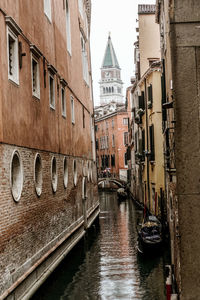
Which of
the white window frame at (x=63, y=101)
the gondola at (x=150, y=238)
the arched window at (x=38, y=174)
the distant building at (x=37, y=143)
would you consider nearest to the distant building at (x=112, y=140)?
the distant building at (x=37, y=143)

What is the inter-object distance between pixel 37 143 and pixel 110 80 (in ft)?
489

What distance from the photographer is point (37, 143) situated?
1221cm

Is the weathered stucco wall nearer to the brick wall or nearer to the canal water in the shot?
the brick wall

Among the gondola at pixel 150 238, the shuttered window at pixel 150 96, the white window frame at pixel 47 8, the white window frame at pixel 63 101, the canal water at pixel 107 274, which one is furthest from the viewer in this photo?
the shuttered window at pixel 150 96

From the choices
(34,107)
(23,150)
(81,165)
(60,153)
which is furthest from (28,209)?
(81,165)

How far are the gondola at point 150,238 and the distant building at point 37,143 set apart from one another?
8.20 feet

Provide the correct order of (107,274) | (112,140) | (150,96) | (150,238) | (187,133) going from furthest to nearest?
(112,140)
(150,96)
(150,238)
(107,274)
(187,133)

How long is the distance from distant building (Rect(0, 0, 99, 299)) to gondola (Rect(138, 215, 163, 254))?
2498mm

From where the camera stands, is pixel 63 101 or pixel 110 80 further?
pixel 110 80

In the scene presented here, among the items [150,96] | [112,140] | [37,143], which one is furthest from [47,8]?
[112,140]

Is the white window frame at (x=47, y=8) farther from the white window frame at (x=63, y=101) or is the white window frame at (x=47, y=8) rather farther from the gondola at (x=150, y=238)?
the gondola at (x=150, y=238)

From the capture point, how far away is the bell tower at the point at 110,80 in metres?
158

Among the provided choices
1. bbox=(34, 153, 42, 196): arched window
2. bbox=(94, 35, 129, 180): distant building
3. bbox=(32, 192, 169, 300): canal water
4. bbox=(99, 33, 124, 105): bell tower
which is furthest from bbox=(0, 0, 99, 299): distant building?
bbox=(99, 33, 124, 105): bell tower

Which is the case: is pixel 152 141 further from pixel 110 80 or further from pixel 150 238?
pixel 110 80
